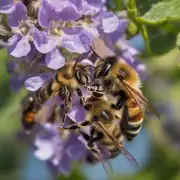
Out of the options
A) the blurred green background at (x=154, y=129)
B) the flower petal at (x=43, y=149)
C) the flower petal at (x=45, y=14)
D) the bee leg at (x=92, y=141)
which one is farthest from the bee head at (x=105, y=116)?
the blurred green background at (x=154, y=129)

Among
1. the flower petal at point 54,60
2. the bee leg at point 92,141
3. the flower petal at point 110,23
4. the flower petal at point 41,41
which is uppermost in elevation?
the flower petal at point 41,41

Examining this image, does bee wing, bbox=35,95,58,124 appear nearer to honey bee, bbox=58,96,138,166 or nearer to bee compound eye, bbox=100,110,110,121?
honey bee, bbox=58,96,138,166

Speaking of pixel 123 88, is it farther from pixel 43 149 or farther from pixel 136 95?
pixel 43 149

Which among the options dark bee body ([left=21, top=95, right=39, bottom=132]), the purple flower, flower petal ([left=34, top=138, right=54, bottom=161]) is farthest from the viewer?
flower petal ([left=34, top=138, right=54, bottom=161])

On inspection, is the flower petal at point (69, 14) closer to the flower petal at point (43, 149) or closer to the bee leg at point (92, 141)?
the bee leg at point (92, 141)

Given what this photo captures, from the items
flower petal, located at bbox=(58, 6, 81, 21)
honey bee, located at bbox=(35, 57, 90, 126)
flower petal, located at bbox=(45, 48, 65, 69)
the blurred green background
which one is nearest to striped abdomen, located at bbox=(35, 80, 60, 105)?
honey bee, located at bbox=(35, 57, 90, 126)

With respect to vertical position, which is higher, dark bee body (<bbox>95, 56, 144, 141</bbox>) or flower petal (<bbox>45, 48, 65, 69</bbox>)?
flower petal (<bbox>45, 48, 65, 69</bbox>)

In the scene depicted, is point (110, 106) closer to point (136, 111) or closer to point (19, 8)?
point (136, 111)
